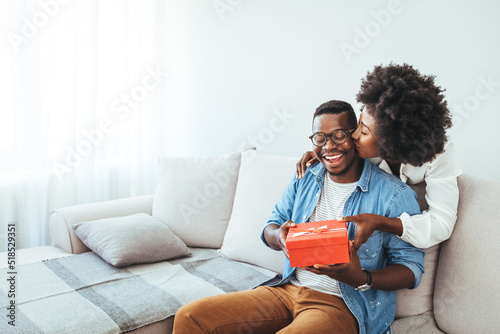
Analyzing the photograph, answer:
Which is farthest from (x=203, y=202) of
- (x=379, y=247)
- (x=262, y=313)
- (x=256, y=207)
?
(x=379, y=247)

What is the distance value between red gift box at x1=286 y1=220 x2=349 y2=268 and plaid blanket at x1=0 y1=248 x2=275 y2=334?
2.06 feet

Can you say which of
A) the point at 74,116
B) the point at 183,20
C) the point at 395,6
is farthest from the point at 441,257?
the point at 183,20

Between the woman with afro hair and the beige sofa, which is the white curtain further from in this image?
the woman with afro hair

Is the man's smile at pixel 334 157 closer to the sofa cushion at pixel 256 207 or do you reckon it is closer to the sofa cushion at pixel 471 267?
the sofa cushion at pixel 471 267

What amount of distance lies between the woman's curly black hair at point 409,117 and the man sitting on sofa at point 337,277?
0.43 feet

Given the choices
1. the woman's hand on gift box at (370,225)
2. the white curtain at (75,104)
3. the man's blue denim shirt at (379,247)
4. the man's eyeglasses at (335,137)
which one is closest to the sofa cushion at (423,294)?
the man's blue denim shirt at (379,247)

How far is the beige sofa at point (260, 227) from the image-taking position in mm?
1342

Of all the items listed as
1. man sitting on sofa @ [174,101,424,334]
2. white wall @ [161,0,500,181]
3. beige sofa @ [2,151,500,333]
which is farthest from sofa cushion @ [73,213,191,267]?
white wall @ [161,0,500,181]

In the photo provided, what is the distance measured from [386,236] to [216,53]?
1.74 m

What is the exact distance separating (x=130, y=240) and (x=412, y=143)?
4.16 feet

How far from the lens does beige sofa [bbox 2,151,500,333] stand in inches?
52.8

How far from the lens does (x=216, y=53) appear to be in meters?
2.75

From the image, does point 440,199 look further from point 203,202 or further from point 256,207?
point 203,202

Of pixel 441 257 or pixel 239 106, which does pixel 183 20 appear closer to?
pixel 239 106
